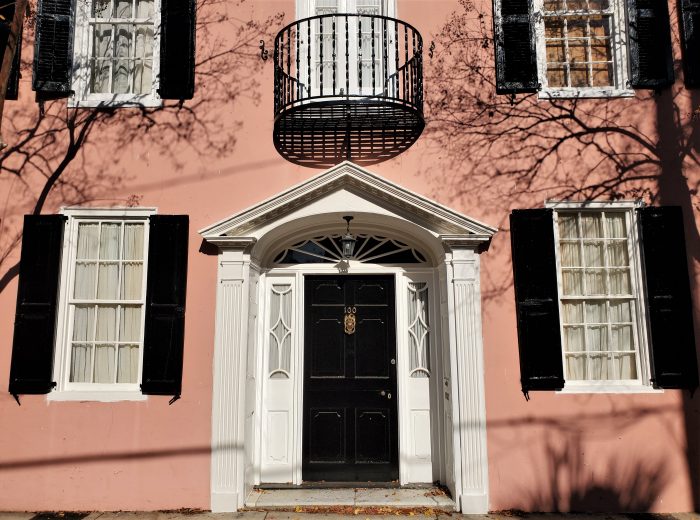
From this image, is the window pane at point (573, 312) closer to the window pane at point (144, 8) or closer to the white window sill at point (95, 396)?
the white window sill at point (95, 396)

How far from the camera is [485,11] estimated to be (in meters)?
6.77

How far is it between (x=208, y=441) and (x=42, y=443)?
6.07ft

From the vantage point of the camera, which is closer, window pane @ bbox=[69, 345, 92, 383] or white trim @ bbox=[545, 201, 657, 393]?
white trim @ bbox=[545, 201, 657, 393]

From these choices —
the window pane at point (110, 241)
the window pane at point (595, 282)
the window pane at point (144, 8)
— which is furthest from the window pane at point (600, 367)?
the window pane at point (144, 8)

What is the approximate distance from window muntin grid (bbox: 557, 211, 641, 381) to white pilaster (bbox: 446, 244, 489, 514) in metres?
1.06

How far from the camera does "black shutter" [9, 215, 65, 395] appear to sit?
607 cm

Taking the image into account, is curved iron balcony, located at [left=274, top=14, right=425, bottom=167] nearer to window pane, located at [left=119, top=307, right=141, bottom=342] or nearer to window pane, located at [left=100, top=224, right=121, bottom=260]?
window pane, located at [left=100, top=224, right=121, bottom=260]

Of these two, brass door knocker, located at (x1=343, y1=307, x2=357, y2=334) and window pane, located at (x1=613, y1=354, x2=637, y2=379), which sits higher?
brass door knocker, located at (x1=343, y1=307, x2=357, y2=334)

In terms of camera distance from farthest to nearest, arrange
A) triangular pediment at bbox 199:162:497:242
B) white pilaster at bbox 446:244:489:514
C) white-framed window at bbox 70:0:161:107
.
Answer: white-framed window at bbox 70:0:161:107, triangular pediment at bbox 199:162:497:242, white pilaster at bbox 446:244:489:514

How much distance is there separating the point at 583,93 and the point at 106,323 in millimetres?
6329

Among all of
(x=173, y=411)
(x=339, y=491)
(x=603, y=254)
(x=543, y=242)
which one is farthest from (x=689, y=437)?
(x=173, y=411)

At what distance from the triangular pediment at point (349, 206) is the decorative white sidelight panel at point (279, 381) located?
0.99 meters

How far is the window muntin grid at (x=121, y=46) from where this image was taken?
268 inches

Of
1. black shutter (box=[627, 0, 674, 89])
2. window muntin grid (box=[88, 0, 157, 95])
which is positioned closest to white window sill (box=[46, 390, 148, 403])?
window muntin grid (box=[88, 0, 157, 95])
